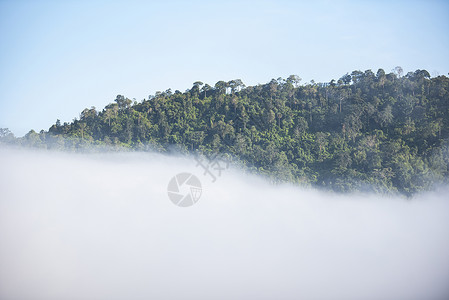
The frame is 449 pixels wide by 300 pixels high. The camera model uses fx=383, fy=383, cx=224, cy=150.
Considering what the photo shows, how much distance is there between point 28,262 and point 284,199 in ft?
108

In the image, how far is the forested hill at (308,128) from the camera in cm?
4591

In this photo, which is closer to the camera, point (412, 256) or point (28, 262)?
point (28, 262)

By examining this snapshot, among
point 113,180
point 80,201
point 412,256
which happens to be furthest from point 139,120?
point 412,256

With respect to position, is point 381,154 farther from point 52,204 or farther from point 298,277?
point 52,204

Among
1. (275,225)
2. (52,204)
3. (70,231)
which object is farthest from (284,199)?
(52,204)

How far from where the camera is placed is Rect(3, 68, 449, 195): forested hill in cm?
4591

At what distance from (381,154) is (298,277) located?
17.9 metres

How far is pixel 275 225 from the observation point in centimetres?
5434

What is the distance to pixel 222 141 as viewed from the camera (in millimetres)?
50250

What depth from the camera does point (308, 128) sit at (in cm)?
5112

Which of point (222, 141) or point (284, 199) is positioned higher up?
point (222, 141)

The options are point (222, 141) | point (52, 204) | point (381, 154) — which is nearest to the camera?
point (381, 154)

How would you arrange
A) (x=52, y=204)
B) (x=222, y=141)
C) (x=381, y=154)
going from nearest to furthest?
(x=381, y=154), (x=222, y=141), (x=52, y=204)

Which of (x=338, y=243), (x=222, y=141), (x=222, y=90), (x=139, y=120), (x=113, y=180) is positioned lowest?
(x=338, y=243)
